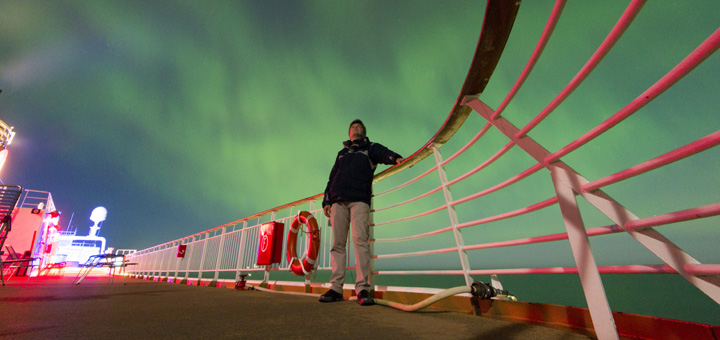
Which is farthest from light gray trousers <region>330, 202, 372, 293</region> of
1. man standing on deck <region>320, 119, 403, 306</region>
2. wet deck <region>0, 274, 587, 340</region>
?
wet deck <region>0, 274, 587, 340</region>

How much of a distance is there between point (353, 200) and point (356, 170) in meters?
0.27

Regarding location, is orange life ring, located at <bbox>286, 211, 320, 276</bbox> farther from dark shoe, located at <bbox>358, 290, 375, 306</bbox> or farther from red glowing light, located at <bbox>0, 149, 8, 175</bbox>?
red glowing light, located at <bbox>0, 149, 8, 175</bbox>

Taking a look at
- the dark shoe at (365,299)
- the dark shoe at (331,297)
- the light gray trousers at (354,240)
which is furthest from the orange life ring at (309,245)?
the dark shoe at (365,299)

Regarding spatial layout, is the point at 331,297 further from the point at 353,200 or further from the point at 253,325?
the point at 253,325

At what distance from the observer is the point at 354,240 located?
82.9 inches

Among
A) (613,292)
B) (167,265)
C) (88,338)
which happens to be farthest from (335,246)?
(613,292)

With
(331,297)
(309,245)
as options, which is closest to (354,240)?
(331,297)

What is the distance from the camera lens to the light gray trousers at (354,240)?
6.63 feet

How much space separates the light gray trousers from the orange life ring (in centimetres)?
71

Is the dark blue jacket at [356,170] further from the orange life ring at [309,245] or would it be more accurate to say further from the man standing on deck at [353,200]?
the orange life ring at [309,245]

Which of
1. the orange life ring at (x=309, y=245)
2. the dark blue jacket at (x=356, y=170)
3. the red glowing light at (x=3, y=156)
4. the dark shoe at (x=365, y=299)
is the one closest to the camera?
the dark shoe at (x=365, y=299)

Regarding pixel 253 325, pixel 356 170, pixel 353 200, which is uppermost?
pixel 356 170

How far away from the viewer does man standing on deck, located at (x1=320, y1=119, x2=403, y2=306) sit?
208 cm

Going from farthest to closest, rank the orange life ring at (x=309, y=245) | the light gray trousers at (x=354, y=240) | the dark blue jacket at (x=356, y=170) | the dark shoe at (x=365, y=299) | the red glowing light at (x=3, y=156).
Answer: the red glowing light at (x=3, y=156), the orange life ring at (x=309, y=245), the dark blue jacket at (x=356, y=170), the light gray trousers at (x=354, y=240), the dark shoe at (x=365, y=299)
